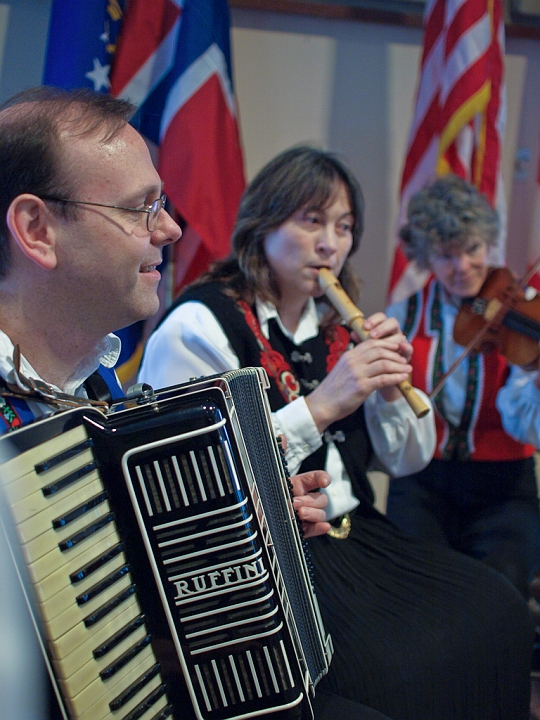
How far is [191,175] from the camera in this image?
2.21 meters

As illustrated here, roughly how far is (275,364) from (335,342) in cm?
26

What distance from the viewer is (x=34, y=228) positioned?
2.97 feet

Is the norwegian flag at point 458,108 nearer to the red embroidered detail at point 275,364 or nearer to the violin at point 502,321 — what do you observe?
the violin at point 502,321

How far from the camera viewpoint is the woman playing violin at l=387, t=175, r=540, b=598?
1874mm

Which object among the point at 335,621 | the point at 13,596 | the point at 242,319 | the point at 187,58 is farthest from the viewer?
the point at 187,58

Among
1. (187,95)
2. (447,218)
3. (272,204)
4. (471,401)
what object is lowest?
(471,401)

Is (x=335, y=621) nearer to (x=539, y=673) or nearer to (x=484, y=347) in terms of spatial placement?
(x=539, y=673)

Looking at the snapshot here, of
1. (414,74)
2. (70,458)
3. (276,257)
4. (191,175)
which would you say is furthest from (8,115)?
(414,74)

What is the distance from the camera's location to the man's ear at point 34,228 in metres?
0.89

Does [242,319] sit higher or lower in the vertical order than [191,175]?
lower

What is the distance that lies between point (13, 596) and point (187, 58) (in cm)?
198

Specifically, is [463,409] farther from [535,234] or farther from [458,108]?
[535,234]

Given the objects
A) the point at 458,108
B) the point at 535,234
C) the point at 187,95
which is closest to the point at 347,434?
the point at 187,95

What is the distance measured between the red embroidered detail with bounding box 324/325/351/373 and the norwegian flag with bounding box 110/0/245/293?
28.0 inches
